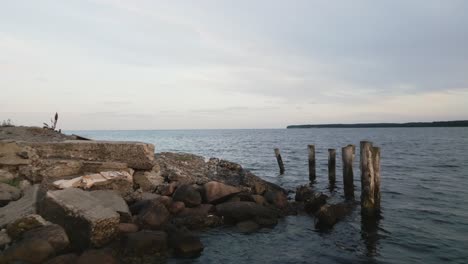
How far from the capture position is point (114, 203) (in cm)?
838

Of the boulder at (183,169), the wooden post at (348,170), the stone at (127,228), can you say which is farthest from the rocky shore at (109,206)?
the wooden post at (348,170)

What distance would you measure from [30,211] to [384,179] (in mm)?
17766

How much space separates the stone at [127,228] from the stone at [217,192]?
2.94 m

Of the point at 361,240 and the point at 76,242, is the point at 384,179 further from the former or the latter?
the point at 76,242

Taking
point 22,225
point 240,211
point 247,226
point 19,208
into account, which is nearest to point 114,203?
point 22,225

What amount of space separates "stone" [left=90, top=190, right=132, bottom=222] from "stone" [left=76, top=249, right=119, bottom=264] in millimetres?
1668

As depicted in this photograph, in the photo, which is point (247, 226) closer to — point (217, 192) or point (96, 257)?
point (217, 192)

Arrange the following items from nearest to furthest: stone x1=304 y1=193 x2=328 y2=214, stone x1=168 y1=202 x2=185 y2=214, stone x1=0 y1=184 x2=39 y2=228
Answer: stone x1=0 y1=184 x2=39 y2=228
stone x1=168 y1=202 x2=185 y2=214
stone x1=304 y1=193 x2=328 y2=214

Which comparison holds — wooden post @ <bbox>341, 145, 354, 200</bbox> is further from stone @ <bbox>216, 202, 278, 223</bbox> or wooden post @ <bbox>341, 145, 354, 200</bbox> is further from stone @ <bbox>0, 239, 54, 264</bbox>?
stone @ <bbox>0, 239, 54, 264</bbox>

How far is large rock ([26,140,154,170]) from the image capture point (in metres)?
10.2

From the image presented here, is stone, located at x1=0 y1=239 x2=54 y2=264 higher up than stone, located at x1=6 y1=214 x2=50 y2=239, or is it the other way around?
stone, located at x1=6 y1=214 x2=50 y2=239

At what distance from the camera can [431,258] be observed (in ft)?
26.1

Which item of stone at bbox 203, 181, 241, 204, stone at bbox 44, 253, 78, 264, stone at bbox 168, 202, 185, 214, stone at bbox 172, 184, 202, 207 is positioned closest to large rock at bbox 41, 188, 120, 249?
stone at bbox 44, 253, 78, 264

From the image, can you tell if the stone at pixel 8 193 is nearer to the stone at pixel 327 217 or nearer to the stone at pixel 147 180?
the stone at pixel 147 180
